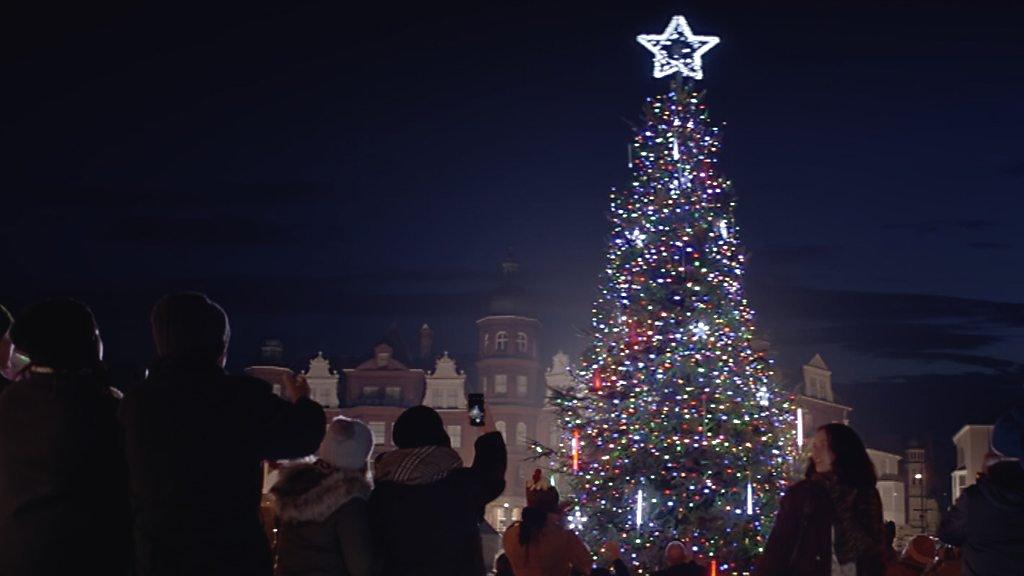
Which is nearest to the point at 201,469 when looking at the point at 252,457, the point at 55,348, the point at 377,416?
the point at 252,457

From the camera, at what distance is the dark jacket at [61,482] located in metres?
4.71

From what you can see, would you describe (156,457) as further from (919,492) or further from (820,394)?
(919,492)

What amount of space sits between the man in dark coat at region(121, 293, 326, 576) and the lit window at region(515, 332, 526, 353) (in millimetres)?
71459

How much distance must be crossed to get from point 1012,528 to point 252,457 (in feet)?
13.4

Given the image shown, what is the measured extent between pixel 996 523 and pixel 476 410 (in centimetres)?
359

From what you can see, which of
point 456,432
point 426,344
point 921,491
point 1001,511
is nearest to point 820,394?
point 921,491

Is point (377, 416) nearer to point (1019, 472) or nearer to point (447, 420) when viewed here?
point (447, 420)

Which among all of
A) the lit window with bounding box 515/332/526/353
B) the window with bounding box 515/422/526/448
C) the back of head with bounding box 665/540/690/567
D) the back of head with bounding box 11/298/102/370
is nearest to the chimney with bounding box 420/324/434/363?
the lit window with bounding box 515/332/526/353

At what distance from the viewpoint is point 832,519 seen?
21.0 ft

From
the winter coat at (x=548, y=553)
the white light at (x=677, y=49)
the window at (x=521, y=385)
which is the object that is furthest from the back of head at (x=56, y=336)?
the window at (x=521, y=385)

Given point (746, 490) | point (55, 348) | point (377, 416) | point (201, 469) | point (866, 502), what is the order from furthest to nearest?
point (377, 416) < point (746, 490) < point (866, 502) < point (55, 348) < point (201, 469)

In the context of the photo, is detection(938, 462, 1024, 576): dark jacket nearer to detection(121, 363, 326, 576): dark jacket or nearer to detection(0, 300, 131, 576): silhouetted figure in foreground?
detection(121, 363, 326, 576): dark jacket

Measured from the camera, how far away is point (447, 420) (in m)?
72.8

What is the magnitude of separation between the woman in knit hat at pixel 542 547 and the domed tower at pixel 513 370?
2495 inches
